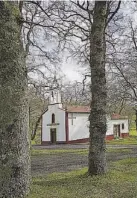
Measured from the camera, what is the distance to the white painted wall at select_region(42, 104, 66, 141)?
145 ft

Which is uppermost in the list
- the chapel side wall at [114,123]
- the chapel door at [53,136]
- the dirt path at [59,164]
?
the chapel side wall at [114,123]

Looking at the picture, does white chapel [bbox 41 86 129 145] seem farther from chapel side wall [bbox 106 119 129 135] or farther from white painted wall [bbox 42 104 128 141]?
chapel side wall [bbox 106 119 129 135]

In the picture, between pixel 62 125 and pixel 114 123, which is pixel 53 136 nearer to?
pixel 62 125

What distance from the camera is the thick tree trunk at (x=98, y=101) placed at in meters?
9.07

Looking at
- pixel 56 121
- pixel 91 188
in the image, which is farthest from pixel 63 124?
pixel 91 188

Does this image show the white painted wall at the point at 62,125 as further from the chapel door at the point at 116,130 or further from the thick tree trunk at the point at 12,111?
the thick tree trunk at the point at 12,111

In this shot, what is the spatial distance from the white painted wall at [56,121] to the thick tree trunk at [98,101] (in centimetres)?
3475

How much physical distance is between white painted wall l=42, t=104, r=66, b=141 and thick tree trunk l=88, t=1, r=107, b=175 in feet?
114

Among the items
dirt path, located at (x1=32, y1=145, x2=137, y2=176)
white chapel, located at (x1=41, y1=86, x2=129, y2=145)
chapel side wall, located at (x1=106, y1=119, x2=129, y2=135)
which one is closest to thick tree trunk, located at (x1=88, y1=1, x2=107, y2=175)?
dirt path, located at (x1=32, y1=145, x2=137, y2=176)

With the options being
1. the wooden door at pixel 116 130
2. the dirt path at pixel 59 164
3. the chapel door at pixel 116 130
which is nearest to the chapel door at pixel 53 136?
the wooden door at pixel 116 130

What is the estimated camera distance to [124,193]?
6785mm

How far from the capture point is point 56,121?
4550cm

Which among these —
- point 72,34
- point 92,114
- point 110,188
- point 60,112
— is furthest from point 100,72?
point 60,112

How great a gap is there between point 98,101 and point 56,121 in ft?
120
